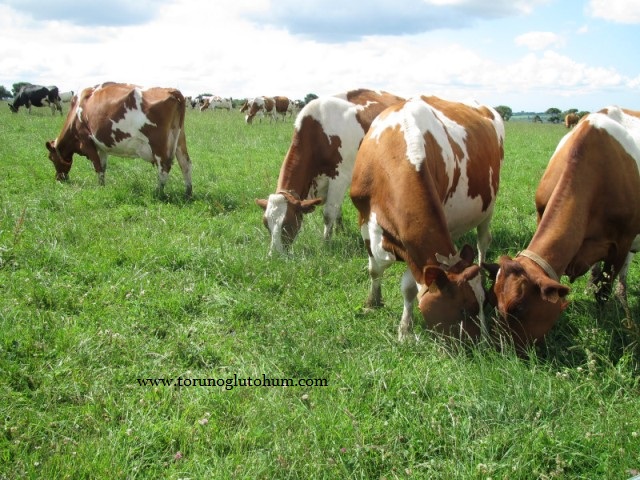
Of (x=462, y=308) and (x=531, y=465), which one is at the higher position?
(x=462, y=308)

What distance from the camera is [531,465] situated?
3016 millimetres

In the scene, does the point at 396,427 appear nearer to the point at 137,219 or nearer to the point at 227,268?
the point at 227,268

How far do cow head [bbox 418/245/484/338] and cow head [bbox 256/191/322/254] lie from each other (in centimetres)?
288

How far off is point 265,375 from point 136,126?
733 centimetres

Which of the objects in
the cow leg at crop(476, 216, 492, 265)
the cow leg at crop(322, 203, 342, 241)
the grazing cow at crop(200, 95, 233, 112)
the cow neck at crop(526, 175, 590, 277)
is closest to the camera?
the cow neck at crop(526, 175, 590, 277)

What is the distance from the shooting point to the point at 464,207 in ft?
18.9

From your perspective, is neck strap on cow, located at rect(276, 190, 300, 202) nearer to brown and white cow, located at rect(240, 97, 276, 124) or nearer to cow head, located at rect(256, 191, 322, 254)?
cow head, located at rect(256, 191, 322, 254)

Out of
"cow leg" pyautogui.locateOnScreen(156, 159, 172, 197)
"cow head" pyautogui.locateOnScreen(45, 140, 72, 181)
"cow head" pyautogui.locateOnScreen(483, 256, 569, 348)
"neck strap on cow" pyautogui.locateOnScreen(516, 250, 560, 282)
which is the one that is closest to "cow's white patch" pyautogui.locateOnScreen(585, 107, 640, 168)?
"neck strap on cow" pyautogui.locateOnScreen(516, 250, 560, 282)

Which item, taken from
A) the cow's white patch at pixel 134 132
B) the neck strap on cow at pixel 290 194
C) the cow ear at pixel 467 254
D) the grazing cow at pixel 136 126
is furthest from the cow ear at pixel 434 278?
the cow's white patch at pixel 134 132

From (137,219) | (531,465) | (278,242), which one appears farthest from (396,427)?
(137,219)

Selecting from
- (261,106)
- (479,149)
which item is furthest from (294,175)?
(261,106)

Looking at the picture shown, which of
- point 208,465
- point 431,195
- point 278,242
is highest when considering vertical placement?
point 431,195

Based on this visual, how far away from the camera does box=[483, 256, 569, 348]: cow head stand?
400 centimetres

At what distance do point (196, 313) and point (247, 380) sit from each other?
1356 millimetres
